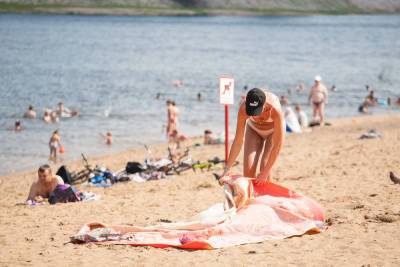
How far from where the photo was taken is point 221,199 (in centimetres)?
1207

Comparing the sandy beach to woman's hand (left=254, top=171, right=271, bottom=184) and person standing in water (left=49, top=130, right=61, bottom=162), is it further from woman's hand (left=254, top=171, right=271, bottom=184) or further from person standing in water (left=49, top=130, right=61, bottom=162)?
person standing in water (left=49, top=130, right=61, bottom=162)

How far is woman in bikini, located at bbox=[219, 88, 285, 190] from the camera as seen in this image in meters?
8.91

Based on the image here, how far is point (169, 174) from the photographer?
50.2 feet

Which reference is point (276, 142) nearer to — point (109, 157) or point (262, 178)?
point (262, 178)

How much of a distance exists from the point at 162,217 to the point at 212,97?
25.1 meters

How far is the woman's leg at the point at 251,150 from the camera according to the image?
9.62m

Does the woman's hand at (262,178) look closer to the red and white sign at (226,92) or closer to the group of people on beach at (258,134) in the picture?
the group of people on beach at (258,134)

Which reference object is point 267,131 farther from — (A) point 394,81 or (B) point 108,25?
(B) point 108,25

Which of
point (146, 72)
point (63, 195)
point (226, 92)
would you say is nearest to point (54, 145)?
point (63, 195)

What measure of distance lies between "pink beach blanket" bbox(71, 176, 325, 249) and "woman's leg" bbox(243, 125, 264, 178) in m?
0.42

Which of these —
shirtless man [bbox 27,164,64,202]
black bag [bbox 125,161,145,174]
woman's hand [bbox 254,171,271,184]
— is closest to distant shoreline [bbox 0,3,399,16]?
black bag [bbox 125,161,145,174]

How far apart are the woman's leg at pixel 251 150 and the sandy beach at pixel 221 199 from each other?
112 cm

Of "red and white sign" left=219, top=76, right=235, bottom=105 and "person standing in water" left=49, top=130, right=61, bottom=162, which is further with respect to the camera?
"person standing in water" left=49, top=130, right=61, bottom=162

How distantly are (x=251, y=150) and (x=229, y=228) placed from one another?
1.25 m
